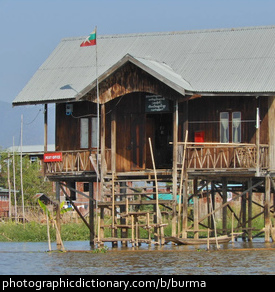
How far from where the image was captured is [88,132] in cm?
3675

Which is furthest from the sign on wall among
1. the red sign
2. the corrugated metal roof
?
the red sign

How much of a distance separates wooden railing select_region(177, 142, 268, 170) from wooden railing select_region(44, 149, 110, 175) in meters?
3.29

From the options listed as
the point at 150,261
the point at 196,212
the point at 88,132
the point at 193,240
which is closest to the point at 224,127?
the point at 196,212

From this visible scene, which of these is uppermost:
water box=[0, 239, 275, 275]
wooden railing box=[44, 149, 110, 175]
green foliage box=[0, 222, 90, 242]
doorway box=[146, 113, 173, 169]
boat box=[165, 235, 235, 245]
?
doorway box=[146, 113, 173, 169]

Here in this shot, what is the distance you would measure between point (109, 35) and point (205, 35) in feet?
14.4

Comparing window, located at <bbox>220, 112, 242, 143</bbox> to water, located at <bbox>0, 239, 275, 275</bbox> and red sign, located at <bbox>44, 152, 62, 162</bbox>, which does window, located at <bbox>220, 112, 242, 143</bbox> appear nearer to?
water, located at <bbox>0, 239, 275, 275</bbox>

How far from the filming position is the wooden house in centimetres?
3378

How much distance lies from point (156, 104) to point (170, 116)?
8.43 ft

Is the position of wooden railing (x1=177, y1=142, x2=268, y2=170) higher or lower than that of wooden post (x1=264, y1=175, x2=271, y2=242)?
higher

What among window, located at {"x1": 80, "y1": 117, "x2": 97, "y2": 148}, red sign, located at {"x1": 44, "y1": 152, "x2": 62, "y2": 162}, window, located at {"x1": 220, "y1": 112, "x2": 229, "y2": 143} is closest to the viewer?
window, located at {"x1": 220, "y1": 112, "x2": 229, "y2": 143}
